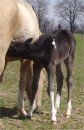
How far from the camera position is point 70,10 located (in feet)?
287

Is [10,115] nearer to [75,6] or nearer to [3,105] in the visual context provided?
[3,105]

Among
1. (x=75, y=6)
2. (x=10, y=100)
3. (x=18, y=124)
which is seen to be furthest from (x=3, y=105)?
(x=75, y=6)

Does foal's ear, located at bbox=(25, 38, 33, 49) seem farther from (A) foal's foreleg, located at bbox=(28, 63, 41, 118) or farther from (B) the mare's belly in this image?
(A) foal's foreleg, located at bbox=(28, 63, 41, 118)

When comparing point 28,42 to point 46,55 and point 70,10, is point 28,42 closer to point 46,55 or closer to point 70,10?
point 46,55

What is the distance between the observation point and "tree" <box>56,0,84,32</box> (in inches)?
3332

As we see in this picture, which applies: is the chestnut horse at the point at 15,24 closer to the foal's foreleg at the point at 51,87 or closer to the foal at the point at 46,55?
the foal at the point at 46,55

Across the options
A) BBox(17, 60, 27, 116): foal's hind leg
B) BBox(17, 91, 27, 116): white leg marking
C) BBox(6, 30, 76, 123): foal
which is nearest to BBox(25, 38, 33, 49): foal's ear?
BBox(6, 30, 76, 123): foal

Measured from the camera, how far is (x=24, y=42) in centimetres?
680

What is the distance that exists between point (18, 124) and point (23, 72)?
1.18m

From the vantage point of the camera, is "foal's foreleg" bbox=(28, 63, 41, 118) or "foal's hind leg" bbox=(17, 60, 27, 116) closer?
"foal's foreleg" bbox=(28, 63, 41, 118)

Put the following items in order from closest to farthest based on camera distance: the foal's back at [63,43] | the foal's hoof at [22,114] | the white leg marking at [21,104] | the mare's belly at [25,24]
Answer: the mare's belly at [25,24] → the foal's back at [63,43] → the foal's hoof at [22,114] → the white leg marking at [21,104]

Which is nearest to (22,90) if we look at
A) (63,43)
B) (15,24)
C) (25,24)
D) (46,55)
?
(46,55)

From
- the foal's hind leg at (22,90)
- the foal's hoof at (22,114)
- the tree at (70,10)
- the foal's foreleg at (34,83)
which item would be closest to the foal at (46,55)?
the foal's foreleg at (34,83)

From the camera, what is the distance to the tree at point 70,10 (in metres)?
84.6
